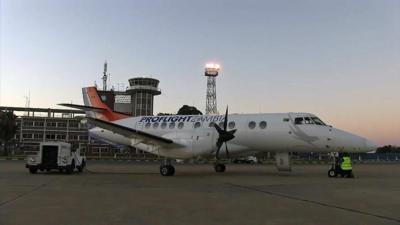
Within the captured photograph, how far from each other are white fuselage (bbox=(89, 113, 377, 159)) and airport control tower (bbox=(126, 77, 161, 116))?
98.6 meters

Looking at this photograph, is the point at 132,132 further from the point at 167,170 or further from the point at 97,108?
the point at 97,108

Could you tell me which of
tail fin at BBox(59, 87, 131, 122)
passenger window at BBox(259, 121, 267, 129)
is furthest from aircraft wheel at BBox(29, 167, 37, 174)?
passenger window at BBox(259, 121, 267, 129)

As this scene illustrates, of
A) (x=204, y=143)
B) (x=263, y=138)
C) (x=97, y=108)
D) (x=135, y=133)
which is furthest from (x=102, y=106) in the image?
(x=263, y=138)

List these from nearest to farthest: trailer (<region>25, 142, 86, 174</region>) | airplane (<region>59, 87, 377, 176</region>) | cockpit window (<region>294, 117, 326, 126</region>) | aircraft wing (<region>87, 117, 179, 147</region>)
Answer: airplane (<region>59, 87, 377, 176</region>), aircraft wing (<region>87, 117, 179, 147</region>), cockpit window (<region>294, 117, 326, 126</region>), trailer (<region>25, 142, 86, 174</region>)

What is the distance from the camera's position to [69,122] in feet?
393

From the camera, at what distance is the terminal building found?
114 metres

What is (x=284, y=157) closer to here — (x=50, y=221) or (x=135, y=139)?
(x=135, y=139)

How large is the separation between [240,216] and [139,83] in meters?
118

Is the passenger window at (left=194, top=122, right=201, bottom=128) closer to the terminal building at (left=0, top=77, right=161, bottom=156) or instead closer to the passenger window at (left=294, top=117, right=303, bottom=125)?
the passenger window at (left=294, top=117, right=303, bottom=125)

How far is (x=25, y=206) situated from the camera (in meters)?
10.4

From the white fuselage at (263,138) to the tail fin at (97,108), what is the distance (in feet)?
22.0

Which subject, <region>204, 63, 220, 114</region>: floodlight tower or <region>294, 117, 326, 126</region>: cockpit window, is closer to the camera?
<region>294, 117, 326, 126</region>: cockpit window

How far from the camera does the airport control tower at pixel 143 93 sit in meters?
124

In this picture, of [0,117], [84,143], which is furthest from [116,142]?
[84,143]
